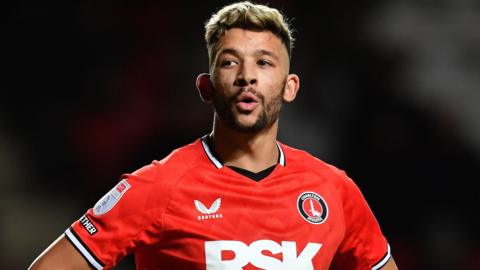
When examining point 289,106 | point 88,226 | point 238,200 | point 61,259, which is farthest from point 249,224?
point 289,106

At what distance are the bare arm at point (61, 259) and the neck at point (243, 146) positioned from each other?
2.23 ft

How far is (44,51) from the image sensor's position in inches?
230

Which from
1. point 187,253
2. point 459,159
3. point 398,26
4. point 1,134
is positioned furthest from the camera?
point 398,26

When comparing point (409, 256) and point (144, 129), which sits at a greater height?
point (144, 129)

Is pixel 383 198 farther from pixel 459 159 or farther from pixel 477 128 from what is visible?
pixel 477 128

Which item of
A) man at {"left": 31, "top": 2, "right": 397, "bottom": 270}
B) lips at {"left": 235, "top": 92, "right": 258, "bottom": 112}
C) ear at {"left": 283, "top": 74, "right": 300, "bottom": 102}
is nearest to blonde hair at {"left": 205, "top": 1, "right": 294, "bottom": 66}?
man at {"left": 31, "top": 2, "right": 397, "bottom": 270}

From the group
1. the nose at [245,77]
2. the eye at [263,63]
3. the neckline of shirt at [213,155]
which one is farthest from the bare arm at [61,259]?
the eye at [263,63]

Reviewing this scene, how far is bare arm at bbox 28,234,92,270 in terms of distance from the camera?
2680 mm

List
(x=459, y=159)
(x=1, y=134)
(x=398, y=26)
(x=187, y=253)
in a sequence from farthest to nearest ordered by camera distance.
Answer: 1. (x=398, y=26)
2. (x=459, y=159)
3. (x=1, y=134)
4. (x=187, y=253)

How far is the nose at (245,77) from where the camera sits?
2869 mm

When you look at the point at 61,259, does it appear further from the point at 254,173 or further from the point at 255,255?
the point at 254,173

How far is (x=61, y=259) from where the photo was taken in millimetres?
2707

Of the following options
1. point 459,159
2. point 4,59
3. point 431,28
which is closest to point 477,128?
point 459,159

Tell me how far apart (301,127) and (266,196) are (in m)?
2.89
